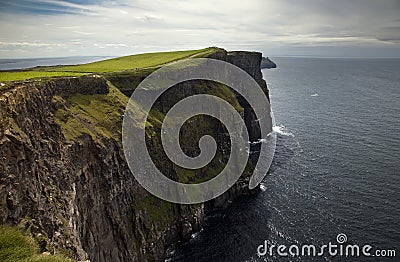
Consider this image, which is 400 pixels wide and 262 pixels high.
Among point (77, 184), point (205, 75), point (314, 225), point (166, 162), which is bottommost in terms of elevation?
point (314, 225)

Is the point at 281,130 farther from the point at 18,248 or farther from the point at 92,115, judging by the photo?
the point at 18,248

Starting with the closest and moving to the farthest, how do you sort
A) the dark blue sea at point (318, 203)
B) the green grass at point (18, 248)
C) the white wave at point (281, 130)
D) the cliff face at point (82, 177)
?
the green grass at point (18, 248) → the cliff face at point (82, 177) → the dark blue sea at point (318, 203) → the white wave at point (281, 130)

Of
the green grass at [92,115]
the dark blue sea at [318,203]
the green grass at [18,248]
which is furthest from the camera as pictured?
the dark blue sea at [318,203]

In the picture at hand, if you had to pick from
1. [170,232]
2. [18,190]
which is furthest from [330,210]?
[18,190]

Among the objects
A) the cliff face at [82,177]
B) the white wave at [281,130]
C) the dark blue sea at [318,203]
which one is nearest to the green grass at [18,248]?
the cliff face at [82,177]

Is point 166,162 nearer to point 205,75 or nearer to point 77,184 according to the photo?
point 77,184

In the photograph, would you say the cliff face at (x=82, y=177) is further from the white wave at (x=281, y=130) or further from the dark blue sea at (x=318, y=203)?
the white wave at (x=281, y=130)

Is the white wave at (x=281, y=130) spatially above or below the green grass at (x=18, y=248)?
below

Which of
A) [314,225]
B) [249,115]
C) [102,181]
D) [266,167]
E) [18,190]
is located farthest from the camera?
[249,115]
